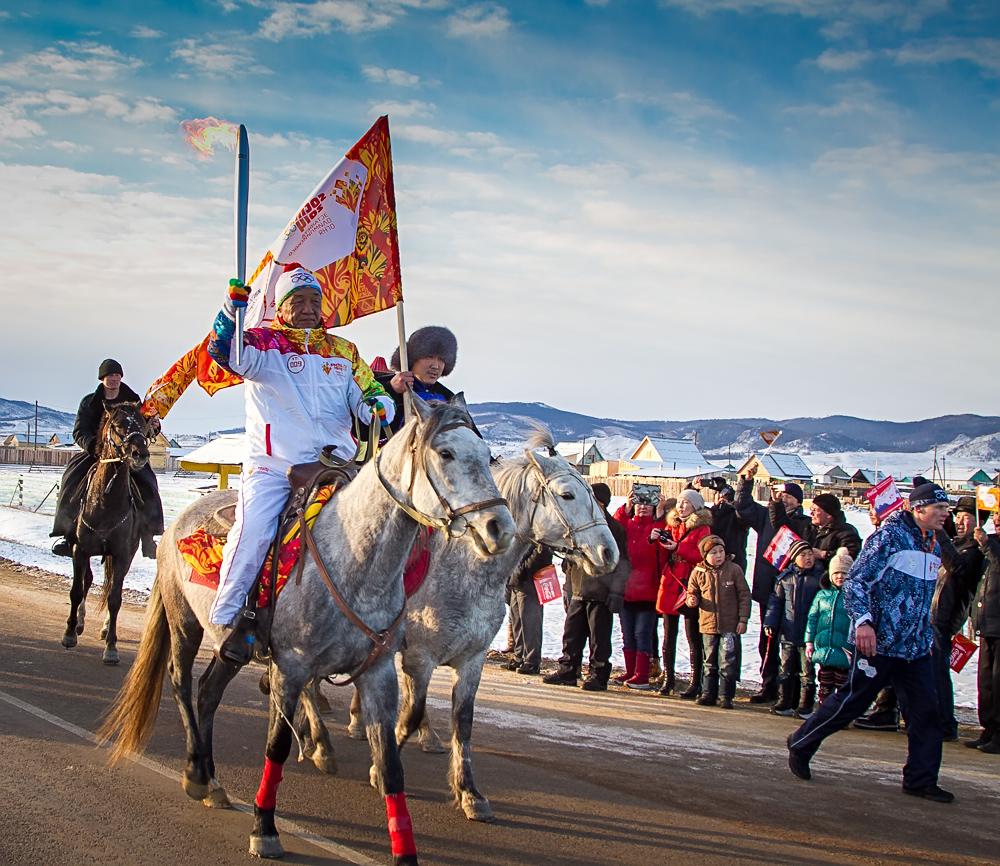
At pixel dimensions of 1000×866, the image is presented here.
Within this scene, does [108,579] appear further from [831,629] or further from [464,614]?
[831,629]

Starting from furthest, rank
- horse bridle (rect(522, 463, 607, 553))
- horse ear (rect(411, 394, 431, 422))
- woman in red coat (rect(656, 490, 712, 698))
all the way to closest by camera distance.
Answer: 1. woman in red coat (rect(656, 490, 712, 698))
2. horse bridle (rect(522, 463, 607, 553))
3. horse ear (rect(411, 394, 431, 422))

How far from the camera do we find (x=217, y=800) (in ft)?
15.5

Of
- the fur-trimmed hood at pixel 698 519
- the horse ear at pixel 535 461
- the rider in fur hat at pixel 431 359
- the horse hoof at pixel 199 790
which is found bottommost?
the horse hoof at pixel 199 790

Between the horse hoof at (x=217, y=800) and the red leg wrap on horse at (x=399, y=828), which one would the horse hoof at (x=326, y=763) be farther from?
the red leg wrap on horse at (x=399, y=828)

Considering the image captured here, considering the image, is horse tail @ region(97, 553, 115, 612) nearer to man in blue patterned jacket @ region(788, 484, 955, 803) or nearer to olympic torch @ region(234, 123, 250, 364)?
olympic torch @ region(234, 123, 250, 364)

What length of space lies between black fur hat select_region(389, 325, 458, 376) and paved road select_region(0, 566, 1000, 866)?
3.10 meters

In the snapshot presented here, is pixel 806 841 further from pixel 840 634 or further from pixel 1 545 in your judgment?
pixel 1 545

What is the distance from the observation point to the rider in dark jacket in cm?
960

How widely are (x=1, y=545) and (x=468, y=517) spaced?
1926 cm

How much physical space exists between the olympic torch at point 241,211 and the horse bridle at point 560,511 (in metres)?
2.81

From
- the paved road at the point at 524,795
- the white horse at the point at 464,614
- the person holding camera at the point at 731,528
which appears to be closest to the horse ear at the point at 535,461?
the white horse at the point at 464,614

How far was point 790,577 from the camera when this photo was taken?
8.60 meters

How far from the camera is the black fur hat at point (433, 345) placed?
6.70m

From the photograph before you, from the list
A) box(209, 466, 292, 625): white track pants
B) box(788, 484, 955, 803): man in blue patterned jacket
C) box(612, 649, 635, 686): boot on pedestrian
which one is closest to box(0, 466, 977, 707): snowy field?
box(612, 649, 635, 686): boot on pedestrian
